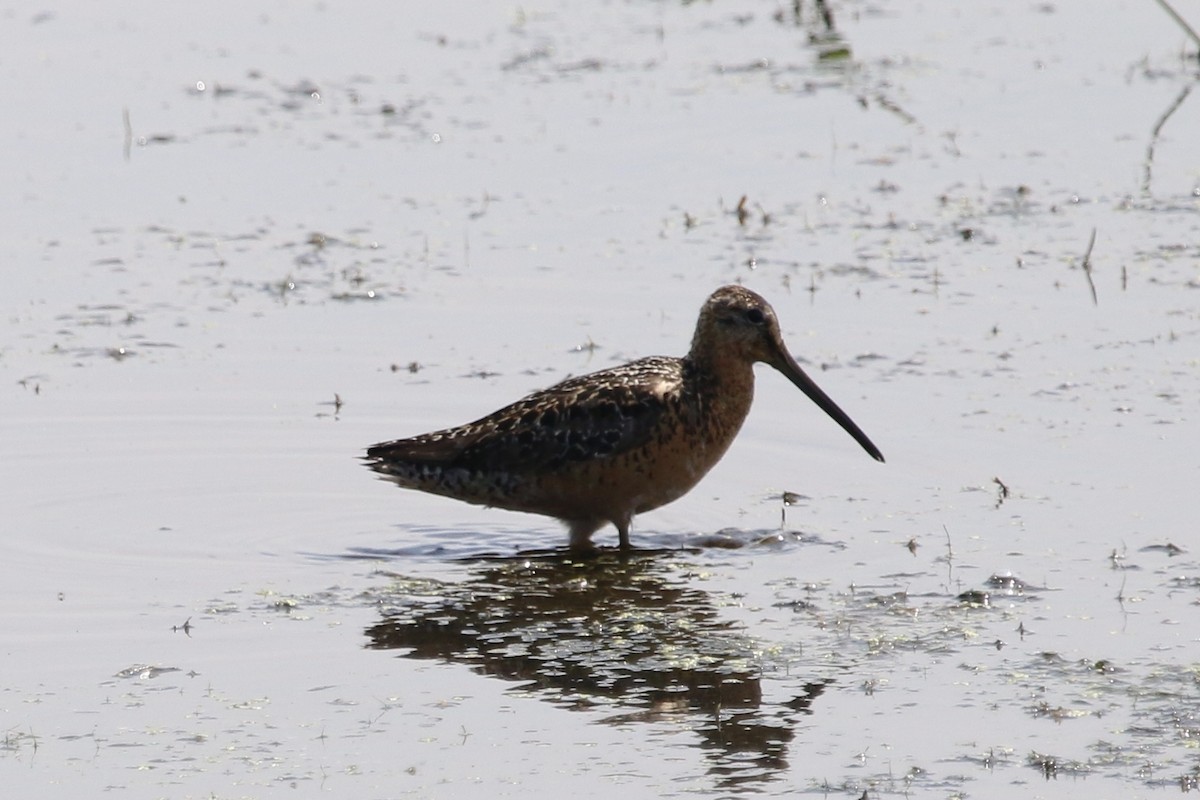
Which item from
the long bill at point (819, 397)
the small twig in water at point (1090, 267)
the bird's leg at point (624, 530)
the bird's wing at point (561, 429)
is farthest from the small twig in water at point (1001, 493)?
the small twig in water at point (1090, 267)

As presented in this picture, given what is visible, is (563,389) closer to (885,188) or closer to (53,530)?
(53,530)

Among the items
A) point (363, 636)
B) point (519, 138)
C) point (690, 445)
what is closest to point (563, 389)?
point (690, 445)

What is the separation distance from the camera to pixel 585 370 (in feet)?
30.2

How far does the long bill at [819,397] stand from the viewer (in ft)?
26.1

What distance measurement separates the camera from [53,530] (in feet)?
25.2

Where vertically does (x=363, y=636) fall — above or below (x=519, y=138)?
below

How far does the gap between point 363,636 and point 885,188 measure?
5.77 meters

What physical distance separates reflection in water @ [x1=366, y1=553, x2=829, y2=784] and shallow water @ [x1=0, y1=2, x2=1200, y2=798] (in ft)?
0.07

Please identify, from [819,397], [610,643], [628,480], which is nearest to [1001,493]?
[819,397]

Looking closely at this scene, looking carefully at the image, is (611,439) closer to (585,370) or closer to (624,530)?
(624,530)

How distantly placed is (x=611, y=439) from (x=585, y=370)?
64.1 inches

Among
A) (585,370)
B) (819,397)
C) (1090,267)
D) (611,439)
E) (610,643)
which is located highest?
(1090,267)

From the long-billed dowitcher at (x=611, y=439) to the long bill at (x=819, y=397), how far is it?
0.03 feet

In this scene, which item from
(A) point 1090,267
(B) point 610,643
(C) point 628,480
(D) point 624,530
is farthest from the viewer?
(A) point 1090,267
